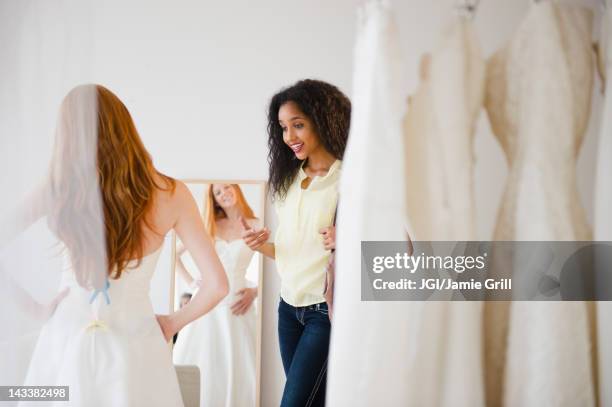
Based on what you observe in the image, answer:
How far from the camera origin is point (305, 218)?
5.55ft

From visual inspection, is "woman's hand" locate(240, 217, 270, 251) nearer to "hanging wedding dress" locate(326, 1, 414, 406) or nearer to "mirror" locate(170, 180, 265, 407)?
"mirror" locate(170, 180, 265, 407)

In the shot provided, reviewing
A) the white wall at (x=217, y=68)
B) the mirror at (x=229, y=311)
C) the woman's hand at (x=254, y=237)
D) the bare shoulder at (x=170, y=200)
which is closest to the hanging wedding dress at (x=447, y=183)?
the bare shoulder at (x=170, y=200)

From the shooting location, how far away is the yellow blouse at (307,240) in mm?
1628

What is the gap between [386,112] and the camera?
864mm

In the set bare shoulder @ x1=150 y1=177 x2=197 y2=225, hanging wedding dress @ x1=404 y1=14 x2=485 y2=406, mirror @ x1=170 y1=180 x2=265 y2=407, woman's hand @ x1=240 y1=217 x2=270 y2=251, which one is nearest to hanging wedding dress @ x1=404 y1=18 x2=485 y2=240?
hanging wedding dress @ x1=404 y1=14 x2=485 y2=406

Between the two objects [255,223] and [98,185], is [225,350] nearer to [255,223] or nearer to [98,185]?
[255,223]

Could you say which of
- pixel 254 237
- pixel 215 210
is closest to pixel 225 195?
pixel 215 210

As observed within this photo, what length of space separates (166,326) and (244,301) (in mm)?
867

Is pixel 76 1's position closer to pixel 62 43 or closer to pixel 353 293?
pixel 62 43

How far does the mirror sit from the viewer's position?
2.17 metres

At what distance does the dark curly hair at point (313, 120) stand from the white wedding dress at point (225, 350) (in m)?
0.55

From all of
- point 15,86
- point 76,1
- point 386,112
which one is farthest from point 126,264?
point 386,112

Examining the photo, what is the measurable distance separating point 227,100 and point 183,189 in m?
0.99

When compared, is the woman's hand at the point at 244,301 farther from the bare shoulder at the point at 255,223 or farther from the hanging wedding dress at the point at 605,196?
the hanging wedding dress at the point at 605,196
